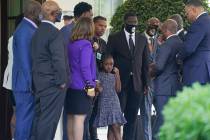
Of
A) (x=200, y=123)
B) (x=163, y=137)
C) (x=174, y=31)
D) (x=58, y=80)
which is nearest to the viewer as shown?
(x=200, y=123)

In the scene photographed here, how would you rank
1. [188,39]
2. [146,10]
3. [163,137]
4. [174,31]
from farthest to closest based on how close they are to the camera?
1. [146,10]
2. [174,31]
3. [188,39]
4. [163,137]

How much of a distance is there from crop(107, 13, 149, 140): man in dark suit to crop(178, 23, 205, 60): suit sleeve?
160 centimetres

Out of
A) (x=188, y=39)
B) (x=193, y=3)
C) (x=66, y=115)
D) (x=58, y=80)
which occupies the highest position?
(x=193, y=3)

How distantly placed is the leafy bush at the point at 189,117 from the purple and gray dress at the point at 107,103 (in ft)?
19.0

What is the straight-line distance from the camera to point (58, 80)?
7051mm

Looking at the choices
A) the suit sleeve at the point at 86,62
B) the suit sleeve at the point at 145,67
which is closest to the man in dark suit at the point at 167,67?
the suit sleeve at the point at 145,67

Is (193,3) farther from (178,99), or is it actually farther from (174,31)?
(178,99)

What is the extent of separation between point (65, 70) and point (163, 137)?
4.38m

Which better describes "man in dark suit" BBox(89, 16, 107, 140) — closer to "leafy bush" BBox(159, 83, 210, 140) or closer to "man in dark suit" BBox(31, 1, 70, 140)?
"man in dark suit" BBox(31, 1, 70, 140)

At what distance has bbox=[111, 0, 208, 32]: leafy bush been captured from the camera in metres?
13.8

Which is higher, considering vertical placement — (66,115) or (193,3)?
(193,3)

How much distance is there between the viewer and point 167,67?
26.7 feet

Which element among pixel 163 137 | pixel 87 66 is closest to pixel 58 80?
pixel 87 66

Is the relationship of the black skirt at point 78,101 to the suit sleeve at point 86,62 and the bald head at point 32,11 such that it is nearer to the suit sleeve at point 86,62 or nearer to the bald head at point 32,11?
the suit sleeve at point 86,62
